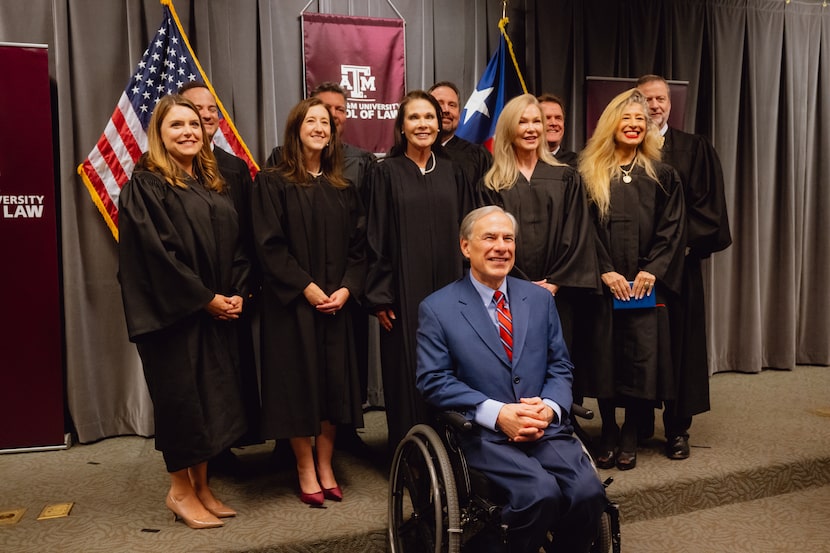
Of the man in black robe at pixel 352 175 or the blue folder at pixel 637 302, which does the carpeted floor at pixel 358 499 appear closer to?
the man in black robe at pixel 352 175

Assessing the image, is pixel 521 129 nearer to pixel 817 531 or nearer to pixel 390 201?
pixel 390 201

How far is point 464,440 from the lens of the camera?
216 centimetres

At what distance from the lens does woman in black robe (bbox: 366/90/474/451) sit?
2773 millimetres

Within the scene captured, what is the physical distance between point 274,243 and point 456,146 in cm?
119

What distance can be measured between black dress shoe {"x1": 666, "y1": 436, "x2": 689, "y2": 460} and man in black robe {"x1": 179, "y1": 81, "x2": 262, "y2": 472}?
1.86 metres

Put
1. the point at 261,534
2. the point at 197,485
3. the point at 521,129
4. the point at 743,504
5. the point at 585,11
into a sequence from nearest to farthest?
the point at 261,534 < the point at 197,485 < the point at 521,129 < the point at 743,504 < the point at 585,11

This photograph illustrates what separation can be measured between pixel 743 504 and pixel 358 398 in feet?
Answer: 5.76

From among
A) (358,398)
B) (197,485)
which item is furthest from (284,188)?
(197,485)

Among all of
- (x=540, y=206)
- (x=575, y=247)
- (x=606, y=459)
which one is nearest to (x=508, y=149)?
(x=540, y=206)

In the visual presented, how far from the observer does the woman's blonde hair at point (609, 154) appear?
9.71 ft

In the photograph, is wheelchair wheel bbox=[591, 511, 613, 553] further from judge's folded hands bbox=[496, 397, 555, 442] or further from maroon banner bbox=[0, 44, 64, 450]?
maroon banner bbox=[0, 44, 64, 450]

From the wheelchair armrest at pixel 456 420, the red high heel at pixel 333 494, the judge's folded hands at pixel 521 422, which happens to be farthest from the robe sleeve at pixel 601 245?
the red high heel at pixel 333 494

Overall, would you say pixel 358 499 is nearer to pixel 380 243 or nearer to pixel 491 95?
pixel 380 243

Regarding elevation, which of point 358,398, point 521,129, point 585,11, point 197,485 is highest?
point 585,11
